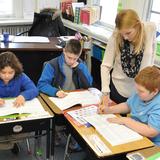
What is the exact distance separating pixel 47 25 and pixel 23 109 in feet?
7.61

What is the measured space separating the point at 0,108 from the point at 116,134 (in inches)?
31.2

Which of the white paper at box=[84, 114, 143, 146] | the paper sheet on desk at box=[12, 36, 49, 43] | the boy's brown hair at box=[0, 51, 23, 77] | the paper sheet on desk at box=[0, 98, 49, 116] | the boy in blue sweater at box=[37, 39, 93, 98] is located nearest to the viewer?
the white paper at box=[84, 114, 143, 146]

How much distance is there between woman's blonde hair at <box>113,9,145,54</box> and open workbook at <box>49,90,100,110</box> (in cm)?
47

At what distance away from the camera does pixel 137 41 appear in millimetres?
2012

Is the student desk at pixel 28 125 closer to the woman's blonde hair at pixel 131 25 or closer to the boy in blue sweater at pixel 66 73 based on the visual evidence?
the boy in blue sweater at pixel 66 73

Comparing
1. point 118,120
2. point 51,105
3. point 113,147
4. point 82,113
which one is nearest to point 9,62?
point 51,105

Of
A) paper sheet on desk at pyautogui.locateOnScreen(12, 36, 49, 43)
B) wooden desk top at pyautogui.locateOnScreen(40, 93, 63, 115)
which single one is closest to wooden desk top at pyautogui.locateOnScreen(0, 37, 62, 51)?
paper sheet on desk at pyautogui.locateOnScreen(12, 36, 49, 43)

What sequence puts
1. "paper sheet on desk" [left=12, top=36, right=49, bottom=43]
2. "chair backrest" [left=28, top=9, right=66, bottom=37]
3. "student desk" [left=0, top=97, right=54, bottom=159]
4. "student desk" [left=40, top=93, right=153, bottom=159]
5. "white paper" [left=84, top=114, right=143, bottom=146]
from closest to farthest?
1. "student desk" [left=40, top=93, right=153, bottom=159]
2. "white paper" [left=84, top=114, right=143, bottom=146]
3. "student desk" [left=0, top=97, right=54, bottom=159]
4. "paper sheet on desk" [left=12, top=36, right=49, bottom=43]
5. "chair backrest" [left=28, top=9, right=66, bottom=37]

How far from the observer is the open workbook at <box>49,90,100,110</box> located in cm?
208

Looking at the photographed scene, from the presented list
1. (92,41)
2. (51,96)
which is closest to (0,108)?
(51,96)

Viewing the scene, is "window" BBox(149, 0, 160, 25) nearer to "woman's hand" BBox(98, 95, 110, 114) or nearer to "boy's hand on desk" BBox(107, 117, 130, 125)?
"woman's hand" BBox(98, 95, 110, 114)

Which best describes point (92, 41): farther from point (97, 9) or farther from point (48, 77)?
point (48, 77)

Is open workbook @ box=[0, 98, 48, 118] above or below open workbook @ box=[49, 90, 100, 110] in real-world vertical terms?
above

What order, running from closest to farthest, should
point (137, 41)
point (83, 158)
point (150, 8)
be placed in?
point (137, 41) → point (83, 158) → point (150, 8)
